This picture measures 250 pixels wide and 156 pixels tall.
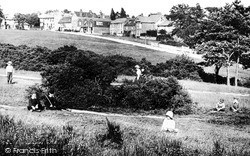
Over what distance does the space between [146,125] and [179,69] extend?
24.3 meters

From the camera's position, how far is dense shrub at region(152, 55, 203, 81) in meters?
37.6

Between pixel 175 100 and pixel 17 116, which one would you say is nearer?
pixel 17 116

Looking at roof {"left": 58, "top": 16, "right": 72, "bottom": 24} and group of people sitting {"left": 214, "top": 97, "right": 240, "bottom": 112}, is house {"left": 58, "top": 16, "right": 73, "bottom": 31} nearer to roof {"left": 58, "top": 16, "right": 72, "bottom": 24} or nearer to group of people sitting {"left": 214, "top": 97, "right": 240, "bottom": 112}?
roof {"left": 58, "top": 16, "right": 72, "bottom": 24}

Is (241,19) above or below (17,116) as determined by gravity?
above

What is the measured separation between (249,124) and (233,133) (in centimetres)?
338

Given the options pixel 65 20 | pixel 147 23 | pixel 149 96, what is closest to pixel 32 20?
pixel 65 20

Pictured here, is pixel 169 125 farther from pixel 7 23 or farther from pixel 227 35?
pixel 7 23

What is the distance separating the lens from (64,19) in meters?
124

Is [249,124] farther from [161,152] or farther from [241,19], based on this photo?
[241,19]

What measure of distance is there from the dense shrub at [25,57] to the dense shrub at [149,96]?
1556 cm

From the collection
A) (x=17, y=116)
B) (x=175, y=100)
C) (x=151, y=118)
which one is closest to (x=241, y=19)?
(x=175, y=100)

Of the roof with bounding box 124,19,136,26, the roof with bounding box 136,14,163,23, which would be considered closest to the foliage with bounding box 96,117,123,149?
the roof with bounding box 136,14,163,23

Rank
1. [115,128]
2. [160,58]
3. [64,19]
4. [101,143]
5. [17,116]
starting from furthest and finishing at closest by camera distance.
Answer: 1. [64,19]
2. [160,58]
3. [17,116]
4. [115,128]
5. [101,143]

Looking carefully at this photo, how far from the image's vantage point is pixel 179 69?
39031 mm
